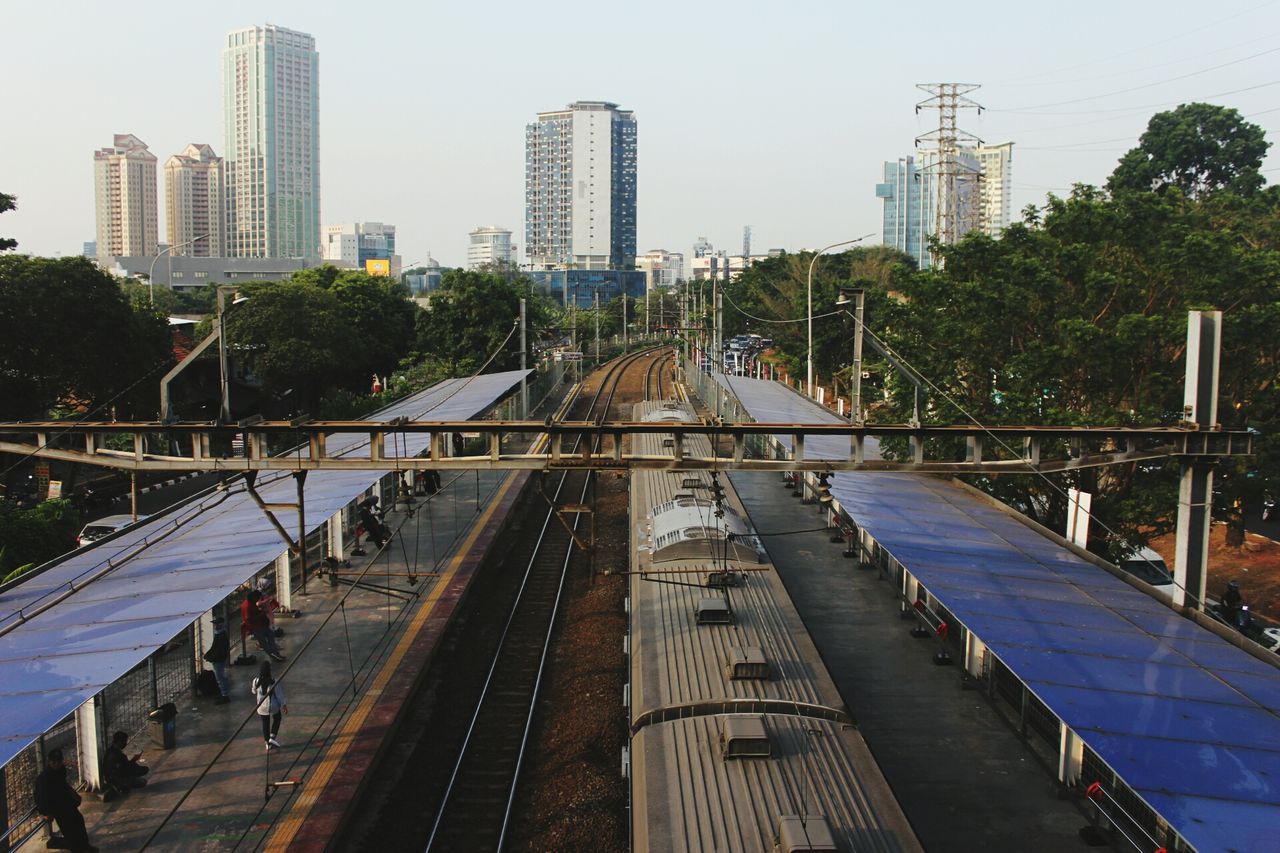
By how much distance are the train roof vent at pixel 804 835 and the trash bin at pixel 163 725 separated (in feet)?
28.5

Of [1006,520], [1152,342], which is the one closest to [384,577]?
[1006,520]

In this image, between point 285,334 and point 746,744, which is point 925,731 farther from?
point 285,334

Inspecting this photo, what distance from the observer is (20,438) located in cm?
2411

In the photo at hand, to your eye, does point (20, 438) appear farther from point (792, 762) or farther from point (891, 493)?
point (792, 762)

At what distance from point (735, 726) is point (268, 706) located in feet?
21.0

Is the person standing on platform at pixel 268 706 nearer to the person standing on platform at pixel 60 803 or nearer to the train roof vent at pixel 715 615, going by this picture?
the person standing on platform at pixel 60 803

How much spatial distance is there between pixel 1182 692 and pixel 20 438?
80.4 feet

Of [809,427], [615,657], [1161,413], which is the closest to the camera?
[809,427]

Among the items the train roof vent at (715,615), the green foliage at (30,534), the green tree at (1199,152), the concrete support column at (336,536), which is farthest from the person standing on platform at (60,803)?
the green tree at (1199,152)

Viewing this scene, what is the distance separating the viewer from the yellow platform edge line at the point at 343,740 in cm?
1099

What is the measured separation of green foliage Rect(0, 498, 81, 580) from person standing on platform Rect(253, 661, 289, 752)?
383 inches

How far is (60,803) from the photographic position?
33.2ft

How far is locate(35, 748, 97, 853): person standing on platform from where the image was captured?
33.2ft

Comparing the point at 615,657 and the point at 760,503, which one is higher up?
the point at 760,503
